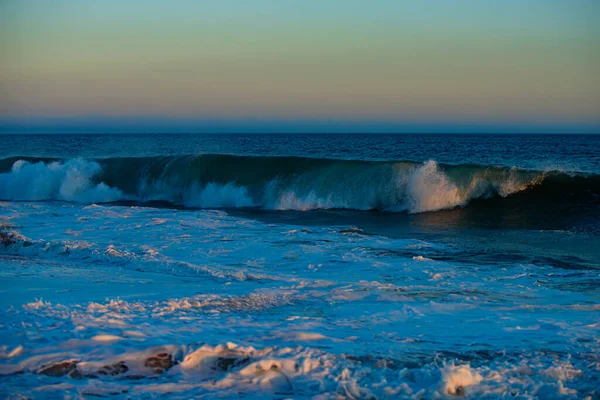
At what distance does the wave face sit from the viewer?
15.4 metres

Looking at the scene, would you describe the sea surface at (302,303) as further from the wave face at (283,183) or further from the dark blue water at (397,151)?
the dark blue water at (397,151)

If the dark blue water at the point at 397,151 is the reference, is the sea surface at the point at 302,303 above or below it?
below

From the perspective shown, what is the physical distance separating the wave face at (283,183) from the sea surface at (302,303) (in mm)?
1028

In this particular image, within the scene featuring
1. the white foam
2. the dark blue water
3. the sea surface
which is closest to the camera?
the sea surface

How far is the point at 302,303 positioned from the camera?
18.4 feet

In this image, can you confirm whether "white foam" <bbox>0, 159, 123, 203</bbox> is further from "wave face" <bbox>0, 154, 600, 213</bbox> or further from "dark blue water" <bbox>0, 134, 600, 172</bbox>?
"dark blue water" <bbox>0, 134, 600, 172</bbox>

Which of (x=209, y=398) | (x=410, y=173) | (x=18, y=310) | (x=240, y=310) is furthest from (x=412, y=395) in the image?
(x=410, y=173)

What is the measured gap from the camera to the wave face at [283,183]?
1542 cm

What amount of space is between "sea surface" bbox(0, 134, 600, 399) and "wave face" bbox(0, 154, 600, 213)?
1028 mm

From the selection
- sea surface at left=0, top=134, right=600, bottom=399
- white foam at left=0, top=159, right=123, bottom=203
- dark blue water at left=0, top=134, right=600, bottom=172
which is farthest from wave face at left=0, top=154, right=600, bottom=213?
dark blue water at left=0, top=134, right=600, bottom=172

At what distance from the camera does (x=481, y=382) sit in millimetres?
3619

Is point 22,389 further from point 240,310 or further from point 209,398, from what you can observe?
point 240,310

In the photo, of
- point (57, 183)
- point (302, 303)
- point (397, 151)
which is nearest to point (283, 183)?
point (57, 183)

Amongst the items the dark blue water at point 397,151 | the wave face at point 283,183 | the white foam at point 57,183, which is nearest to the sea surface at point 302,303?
the wave face at point 283,183
